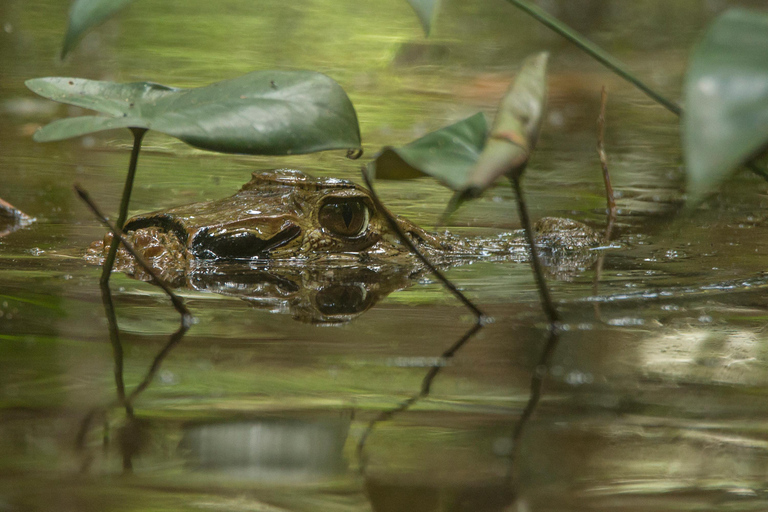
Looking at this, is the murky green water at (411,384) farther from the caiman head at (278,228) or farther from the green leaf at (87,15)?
the green leaf at (87,15)

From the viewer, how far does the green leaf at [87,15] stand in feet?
3.19

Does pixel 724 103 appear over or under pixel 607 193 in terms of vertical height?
over

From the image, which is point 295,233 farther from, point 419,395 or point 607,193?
point 419,395

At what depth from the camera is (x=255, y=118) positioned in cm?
115

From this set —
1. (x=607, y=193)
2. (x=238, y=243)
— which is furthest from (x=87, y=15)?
(x=607, y=193)

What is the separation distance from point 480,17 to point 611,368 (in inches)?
293

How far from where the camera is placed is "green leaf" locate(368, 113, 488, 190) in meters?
0.96

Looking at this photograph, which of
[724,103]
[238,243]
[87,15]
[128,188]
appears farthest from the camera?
[238,243]

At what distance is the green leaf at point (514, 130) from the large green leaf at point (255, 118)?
25 centimetres

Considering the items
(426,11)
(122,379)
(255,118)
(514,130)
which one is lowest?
(122,379)

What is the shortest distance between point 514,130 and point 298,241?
1.38 meters

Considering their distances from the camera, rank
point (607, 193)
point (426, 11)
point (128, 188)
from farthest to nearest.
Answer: point (607, 193) → point (128, 188) → point (426, 11)

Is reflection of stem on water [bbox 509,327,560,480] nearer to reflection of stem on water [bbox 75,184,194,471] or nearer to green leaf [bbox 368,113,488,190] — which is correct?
green leaf [bbox 368,113,488,190]

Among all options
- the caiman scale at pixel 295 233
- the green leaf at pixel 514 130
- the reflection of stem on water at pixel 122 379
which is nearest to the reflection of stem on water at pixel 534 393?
the green leaf at pixel 514 130
